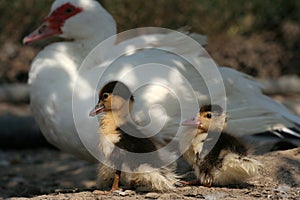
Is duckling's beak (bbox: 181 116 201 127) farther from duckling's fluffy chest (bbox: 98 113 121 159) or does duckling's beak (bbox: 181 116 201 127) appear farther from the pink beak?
the pink beak

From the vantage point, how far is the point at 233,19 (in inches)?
427

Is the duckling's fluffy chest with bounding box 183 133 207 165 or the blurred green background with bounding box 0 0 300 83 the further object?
the blurred green background with bounding box 0 0 300 83

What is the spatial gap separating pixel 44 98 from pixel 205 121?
1361 mm

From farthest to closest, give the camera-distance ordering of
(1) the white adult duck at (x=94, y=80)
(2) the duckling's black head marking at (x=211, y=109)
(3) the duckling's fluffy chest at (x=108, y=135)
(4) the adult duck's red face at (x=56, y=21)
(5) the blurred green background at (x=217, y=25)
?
(5) the blurred green background at (x=217, y=25)
(4) the adult duck's red face at (x=56, y=21)
(1) the white adult duck at (x=94, y=80)
(2) the duckling's black head marking at (x=211, y=109)
(3) the duckling's fluffy chest at (x=108, y=135)

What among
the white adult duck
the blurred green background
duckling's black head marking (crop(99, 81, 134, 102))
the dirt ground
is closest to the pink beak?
the white adult duck

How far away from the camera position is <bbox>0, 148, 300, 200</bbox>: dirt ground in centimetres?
417

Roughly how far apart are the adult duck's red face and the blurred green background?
13.2 ft

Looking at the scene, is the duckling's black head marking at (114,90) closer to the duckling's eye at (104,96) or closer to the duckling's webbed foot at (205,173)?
the duckling's eye at (104,96)

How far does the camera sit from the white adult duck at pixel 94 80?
4.88m

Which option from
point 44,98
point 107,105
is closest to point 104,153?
point 107,105

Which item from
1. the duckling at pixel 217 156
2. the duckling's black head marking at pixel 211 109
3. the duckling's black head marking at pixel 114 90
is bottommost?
the duckling at pixel 217 156

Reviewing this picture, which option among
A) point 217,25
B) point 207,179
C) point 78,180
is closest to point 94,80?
point 207,179

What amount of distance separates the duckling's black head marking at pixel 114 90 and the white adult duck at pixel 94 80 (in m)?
0.30

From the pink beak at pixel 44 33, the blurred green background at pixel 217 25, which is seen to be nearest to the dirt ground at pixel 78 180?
the pink beak at pixel 44 33
